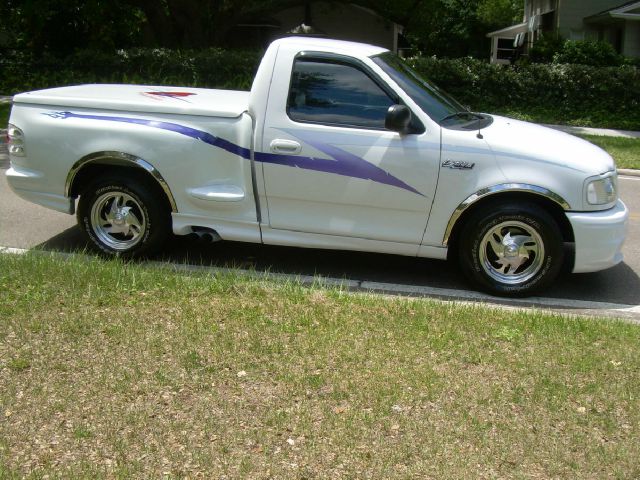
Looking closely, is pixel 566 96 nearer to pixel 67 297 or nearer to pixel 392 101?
pixel 392 101

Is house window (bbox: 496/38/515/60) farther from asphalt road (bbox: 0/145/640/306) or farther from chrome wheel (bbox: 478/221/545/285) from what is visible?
chrome wheel (bbox: 478/221/545/285)

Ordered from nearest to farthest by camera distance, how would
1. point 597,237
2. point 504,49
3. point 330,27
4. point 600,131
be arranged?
point 597,237
point 600,131
point 330,27
point 504,49

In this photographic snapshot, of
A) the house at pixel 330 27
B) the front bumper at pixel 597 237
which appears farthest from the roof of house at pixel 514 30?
the front bumper at pixel 597 237

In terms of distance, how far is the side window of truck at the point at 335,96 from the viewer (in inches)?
246

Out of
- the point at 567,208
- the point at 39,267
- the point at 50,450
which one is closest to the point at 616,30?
the point at 567,208

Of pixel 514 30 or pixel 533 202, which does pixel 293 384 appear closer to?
pixel 533 202

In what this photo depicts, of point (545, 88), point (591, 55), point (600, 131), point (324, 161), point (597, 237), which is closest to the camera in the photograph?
point (597, 237)

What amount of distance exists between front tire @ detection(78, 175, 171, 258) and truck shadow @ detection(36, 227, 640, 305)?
0.75 feet

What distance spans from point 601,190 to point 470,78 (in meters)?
14.9

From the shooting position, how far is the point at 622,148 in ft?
48.6

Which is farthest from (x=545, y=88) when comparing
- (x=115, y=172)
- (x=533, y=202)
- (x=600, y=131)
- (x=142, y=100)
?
(x=115, y=172)

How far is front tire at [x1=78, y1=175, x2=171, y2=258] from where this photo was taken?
6.62 metres

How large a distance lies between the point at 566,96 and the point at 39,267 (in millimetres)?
17100

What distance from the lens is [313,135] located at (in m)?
6.20
